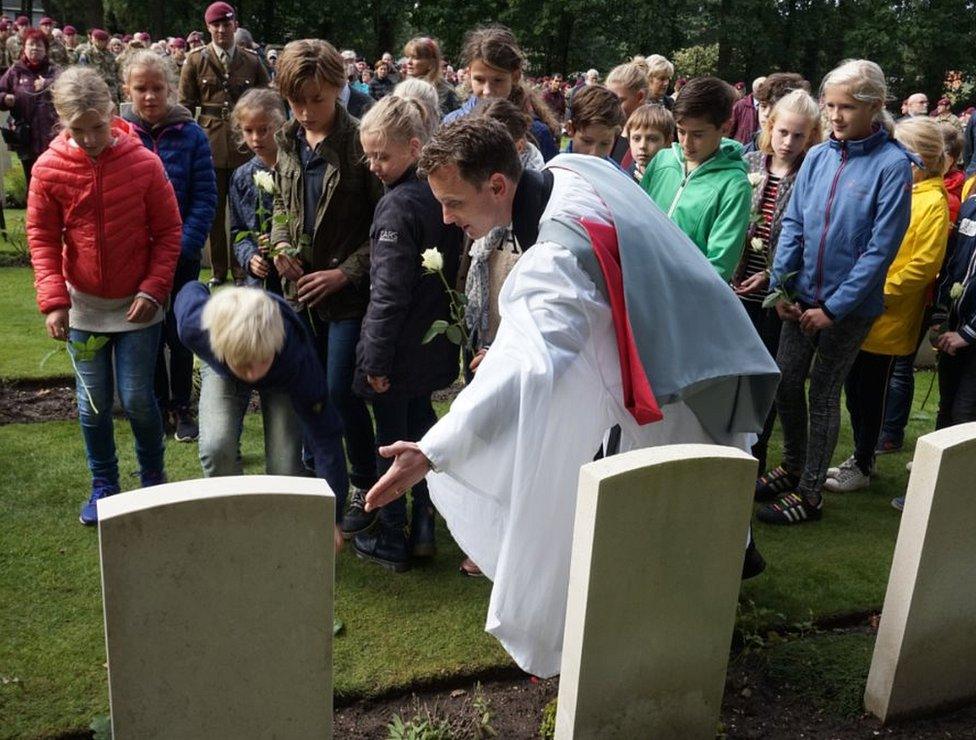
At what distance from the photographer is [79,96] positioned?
13.1 ft

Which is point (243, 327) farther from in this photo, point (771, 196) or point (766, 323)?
point (771, 196)

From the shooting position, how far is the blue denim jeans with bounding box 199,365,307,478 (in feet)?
12.9

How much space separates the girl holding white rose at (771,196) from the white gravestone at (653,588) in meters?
2.16

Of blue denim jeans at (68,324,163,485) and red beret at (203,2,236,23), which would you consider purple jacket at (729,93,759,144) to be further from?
blue denim jeans at (68,324,163,485)

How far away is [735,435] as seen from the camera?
3.51 metres

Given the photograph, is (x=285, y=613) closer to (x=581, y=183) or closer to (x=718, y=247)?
(x=581, y=183)

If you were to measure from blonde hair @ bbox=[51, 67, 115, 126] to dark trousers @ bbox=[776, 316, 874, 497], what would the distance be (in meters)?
3.31

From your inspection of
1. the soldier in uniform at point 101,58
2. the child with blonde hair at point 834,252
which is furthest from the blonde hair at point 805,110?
the soldier in uniform at point 101,58

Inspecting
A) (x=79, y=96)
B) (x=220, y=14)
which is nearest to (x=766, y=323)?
(x=79, y=96)

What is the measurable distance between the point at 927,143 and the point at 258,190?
11.4ft

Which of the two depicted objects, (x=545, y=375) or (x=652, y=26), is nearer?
(x=545, y=375)

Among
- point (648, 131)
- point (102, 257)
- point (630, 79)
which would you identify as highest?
point (630, 79)

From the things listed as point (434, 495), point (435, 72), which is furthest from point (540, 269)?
point (435, 72)

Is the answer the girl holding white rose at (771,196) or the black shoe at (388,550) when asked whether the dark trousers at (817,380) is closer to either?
the girl holding white rose at (771,196)
